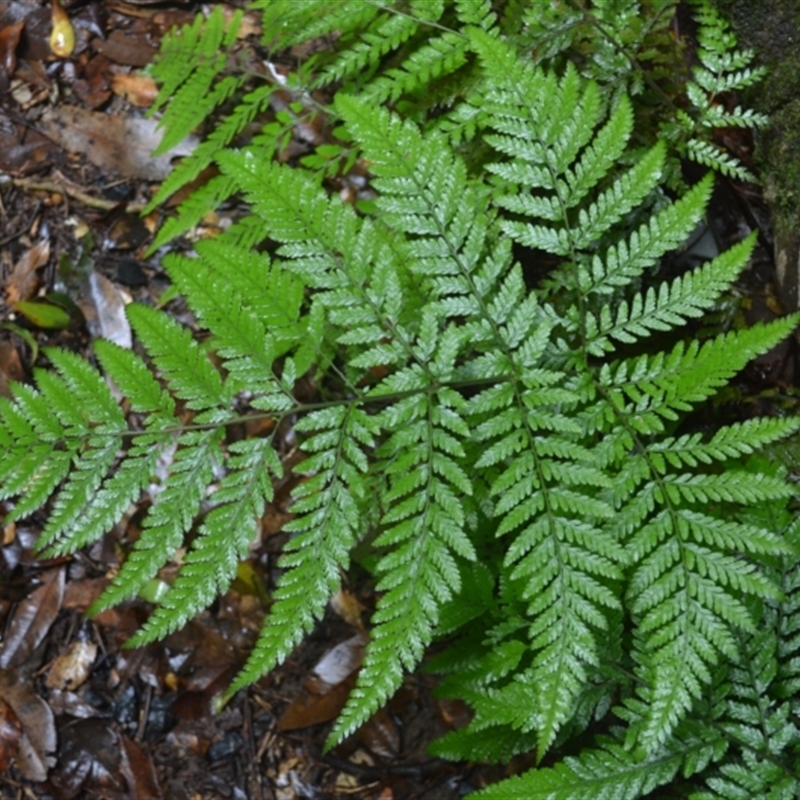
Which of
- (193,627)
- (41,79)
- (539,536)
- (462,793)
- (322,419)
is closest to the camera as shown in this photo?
(539,536)

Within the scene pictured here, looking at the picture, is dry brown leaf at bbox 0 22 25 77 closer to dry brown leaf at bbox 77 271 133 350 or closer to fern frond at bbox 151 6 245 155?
fern frond at bbox 151 6 245 155

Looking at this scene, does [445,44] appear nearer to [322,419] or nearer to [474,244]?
[474,244]

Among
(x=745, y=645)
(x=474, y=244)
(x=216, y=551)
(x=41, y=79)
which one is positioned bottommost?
(x=745, y=645)

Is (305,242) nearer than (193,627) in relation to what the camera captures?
Yes

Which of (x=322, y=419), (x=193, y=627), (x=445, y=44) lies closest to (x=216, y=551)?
(x=322, y=419)

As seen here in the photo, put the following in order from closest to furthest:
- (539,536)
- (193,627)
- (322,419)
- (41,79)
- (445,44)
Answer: (539,536) → (322,419) → (445,44) → (193,627) → (41,79)

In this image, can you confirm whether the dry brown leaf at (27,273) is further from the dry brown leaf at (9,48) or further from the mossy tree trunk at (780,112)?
the mossy tree trunk at (780,112)

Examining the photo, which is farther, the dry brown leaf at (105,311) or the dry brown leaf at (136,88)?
the dry brown leaf at (136,88)

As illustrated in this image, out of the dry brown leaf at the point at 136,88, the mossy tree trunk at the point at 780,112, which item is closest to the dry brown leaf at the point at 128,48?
the dry brown leaf at the point at 136,88
